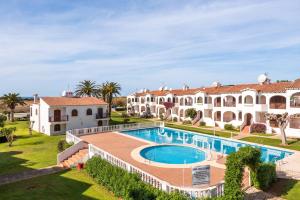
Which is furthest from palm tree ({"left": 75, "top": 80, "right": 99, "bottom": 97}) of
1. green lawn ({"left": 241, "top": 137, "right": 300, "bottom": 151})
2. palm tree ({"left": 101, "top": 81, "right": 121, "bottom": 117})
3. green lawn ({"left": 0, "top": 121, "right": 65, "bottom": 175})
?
green lawn ({"left": 241, "top": 137, "right": 300, "bottom": 151})

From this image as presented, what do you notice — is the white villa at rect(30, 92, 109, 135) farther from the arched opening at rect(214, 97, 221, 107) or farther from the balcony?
the arched opening at rect(214, 97, 221, 107)

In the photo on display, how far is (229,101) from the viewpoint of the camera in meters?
51.8

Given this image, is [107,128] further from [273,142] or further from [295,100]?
[295,100]

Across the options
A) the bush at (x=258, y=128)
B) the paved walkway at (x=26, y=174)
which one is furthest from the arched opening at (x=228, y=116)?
the paved walkway at (x=26, y=174)

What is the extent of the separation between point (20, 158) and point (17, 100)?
41.3m

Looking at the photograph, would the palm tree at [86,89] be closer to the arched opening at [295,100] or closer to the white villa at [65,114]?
the white villa at [65,114]

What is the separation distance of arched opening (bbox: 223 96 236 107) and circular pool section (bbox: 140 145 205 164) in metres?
22.3

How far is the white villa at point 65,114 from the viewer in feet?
152

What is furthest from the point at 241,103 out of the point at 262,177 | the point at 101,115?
the point at 262,177

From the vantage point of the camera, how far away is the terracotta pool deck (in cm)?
1952

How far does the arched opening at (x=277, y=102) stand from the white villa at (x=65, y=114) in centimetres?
3198

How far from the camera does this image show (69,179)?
894 inches

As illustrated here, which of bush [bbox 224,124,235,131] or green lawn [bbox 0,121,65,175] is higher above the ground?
bush [bbox 224,124,235,131]

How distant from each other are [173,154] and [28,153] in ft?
60.8
